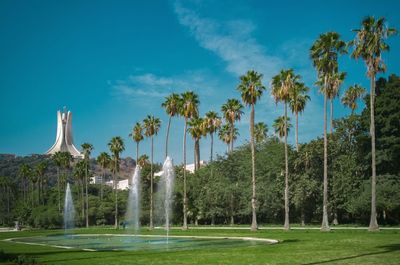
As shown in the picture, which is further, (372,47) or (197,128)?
(197,128)

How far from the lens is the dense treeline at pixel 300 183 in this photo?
145ft

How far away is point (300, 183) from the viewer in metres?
54.6

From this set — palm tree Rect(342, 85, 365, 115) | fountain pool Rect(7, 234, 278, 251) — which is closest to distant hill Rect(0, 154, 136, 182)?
palm tree Rect(342, 85, 365, 115)

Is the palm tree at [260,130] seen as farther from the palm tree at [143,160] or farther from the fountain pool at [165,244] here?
the fountain pool at [165,244]

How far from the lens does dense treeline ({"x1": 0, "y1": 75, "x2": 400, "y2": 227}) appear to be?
1740 inches

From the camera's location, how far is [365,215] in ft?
159

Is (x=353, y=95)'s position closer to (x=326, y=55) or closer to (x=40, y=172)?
(x=326, y=55)

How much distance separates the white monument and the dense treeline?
304ft

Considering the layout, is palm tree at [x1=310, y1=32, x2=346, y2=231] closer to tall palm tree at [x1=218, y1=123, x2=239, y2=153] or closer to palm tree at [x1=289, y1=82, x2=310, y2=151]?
palm tree at [x1=289, y1=82, x2=310, y2=151]

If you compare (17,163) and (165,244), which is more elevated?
(17,163)

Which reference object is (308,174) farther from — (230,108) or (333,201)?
(230,108)

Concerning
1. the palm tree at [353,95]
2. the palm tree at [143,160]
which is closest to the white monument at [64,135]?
the palm tree at [143,160]

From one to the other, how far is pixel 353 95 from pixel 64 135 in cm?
13455

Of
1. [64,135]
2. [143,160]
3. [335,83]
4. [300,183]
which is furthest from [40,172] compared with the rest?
[64,135]
